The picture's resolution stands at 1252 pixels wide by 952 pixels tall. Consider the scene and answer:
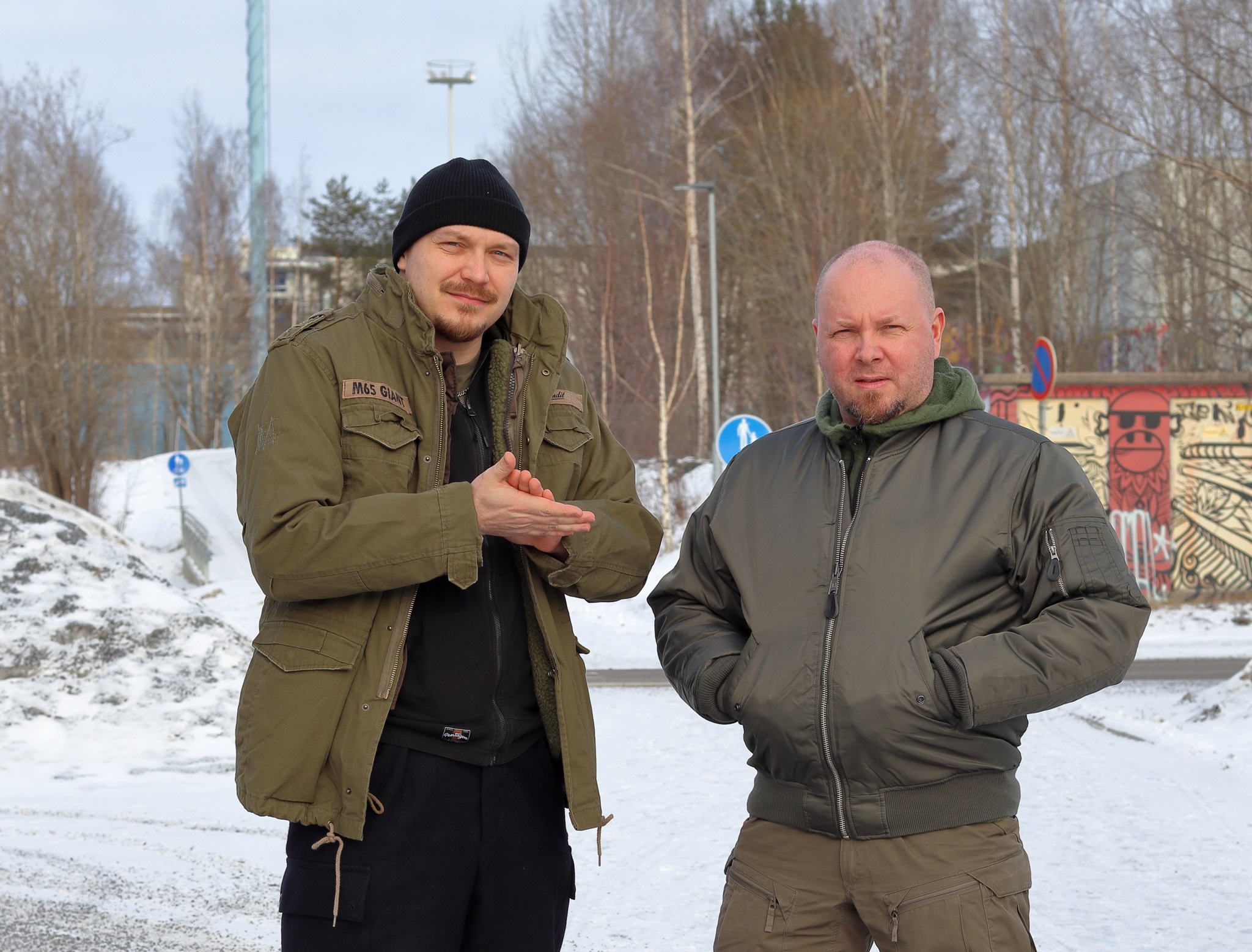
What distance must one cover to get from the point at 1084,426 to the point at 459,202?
1660 cm

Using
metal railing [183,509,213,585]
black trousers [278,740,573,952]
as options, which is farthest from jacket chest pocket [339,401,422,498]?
metal railing [183,509,213,585]

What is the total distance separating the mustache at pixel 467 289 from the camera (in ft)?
9.07

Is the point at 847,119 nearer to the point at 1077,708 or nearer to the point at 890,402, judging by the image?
the point at 1077,708

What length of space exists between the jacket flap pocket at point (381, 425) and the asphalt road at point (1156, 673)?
30.2ft

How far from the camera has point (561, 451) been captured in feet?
9.46

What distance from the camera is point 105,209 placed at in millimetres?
30234

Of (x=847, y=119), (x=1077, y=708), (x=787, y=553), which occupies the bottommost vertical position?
(x=1077, y=708)

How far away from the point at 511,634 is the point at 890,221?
2311cm

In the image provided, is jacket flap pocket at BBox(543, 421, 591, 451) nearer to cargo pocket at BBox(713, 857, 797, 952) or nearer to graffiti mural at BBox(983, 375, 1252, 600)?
cargo pocket at BBox(713, 857, 797, 952)

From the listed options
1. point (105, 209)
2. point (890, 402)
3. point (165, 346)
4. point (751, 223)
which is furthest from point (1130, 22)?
point (165, 346)

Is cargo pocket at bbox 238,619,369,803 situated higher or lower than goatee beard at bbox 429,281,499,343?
lower

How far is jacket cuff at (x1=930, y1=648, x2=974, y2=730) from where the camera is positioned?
236cm

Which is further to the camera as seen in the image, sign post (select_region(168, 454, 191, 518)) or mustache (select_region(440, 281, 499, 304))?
sign post (select_region(168, 454, 191, 518))

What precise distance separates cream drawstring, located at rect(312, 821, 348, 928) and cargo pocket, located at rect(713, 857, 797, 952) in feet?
2.62
